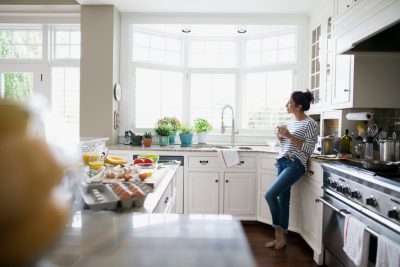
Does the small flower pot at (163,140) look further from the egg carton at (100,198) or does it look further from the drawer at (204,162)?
the egg carton at (100,198)

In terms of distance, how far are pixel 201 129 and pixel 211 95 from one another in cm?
62

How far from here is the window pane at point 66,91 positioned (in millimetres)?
4449

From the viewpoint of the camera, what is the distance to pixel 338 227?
2352mm

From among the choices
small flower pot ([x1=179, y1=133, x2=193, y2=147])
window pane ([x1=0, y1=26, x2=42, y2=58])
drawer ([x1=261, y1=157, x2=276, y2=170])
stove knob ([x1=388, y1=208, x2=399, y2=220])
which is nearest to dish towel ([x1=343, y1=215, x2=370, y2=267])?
stove knob ([x1=388, y1=208, x2=399, y2=220])

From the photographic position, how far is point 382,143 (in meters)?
2.37

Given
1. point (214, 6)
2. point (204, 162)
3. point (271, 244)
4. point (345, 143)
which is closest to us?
point (345, 143)

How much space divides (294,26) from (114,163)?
3.29 m

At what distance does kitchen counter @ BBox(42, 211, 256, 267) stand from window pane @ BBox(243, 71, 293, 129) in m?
3.83

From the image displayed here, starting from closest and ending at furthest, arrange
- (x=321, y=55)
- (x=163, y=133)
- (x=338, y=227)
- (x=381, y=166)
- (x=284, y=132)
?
(x=381, y=166), (x=338, y=227), (x=284, y=132), (x=321, y=55), (x=163, y=133)

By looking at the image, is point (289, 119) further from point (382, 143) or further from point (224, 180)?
point (382, 143)

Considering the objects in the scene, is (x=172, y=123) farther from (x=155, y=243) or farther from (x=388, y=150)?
(x=155, y=243)

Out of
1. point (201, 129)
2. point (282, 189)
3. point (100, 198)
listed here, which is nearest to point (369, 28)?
point (282, 189)

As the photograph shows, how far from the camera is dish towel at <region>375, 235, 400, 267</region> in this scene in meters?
1.57

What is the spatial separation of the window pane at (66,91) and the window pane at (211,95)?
1.64m
